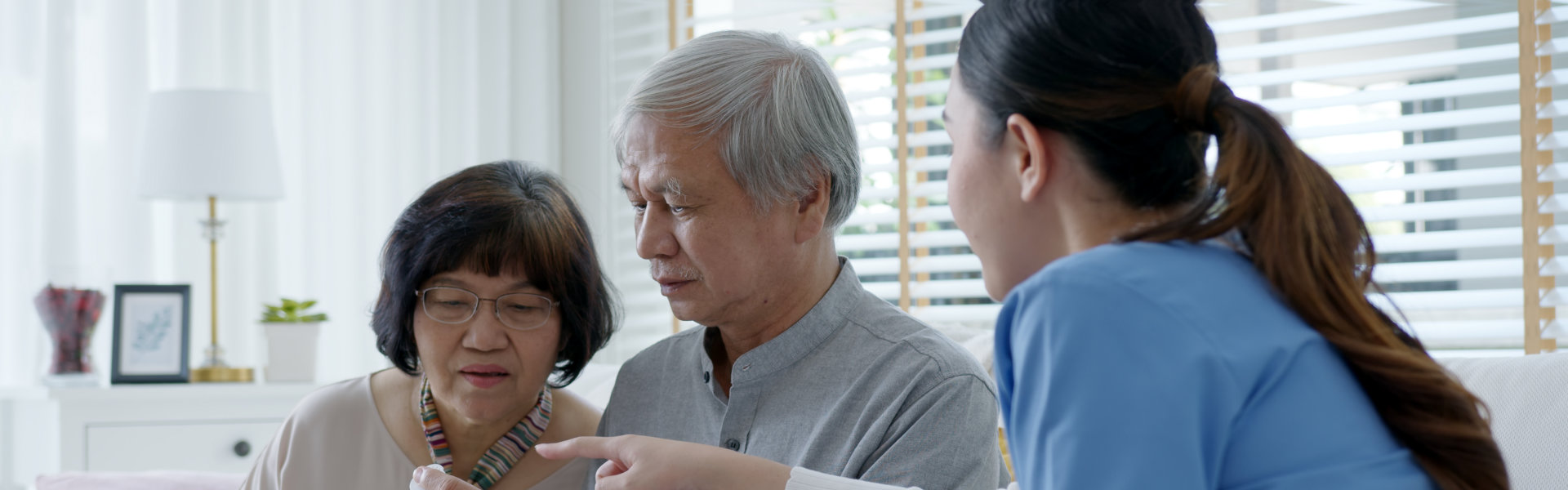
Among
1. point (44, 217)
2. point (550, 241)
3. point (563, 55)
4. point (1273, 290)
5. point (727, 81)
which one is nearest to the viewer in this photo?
point (1273, 290)

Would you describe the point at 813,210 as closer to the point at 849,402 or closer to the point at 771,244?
the point at 771,244

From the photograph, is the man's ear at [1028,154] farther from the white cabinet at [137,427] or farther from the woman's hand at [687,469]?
the white cabinet at [137,427]

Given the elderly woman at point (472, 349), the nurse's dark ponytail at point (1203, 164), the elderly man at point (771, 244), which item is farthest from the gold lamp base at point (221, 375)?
the nurse's dark ponytail at point (1203, 164)

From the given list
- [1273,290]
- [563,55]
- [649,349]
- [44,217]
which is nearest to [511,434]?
[649,349]

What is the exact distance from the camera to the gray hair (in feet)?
4.14

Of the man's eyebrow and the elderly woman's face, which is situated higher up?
the man's eyebrow

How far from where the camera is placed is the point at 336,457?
5.33 ft

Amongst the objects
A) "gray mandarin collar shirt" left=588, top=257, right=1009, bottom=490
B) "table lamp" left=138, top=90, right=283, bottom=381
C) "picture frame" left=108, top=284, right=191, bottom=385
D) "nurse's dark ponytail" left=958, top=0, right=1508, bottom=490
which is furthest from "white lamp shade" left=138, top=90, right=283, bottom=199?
"nurse's dark ponytail" left=958, top=0, right=1508, bottom=490

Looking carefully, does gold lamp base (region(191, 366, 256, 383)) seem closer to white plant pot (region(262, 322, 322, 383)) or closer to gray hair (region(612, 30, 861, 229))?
white plant pot (region(262, 322, 322, 383))

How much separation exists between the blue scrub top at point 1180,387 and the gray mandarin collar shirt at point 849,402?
0.43 metres

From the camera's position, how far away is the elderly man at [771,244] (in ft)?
4.04

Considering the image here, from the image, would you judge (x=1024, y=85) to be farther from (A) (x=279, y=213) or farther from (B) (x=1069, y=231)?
(A) (x=279, y=213)

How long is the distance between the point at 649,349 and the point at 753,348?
26 cm

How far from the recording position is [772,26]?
3578 mm
